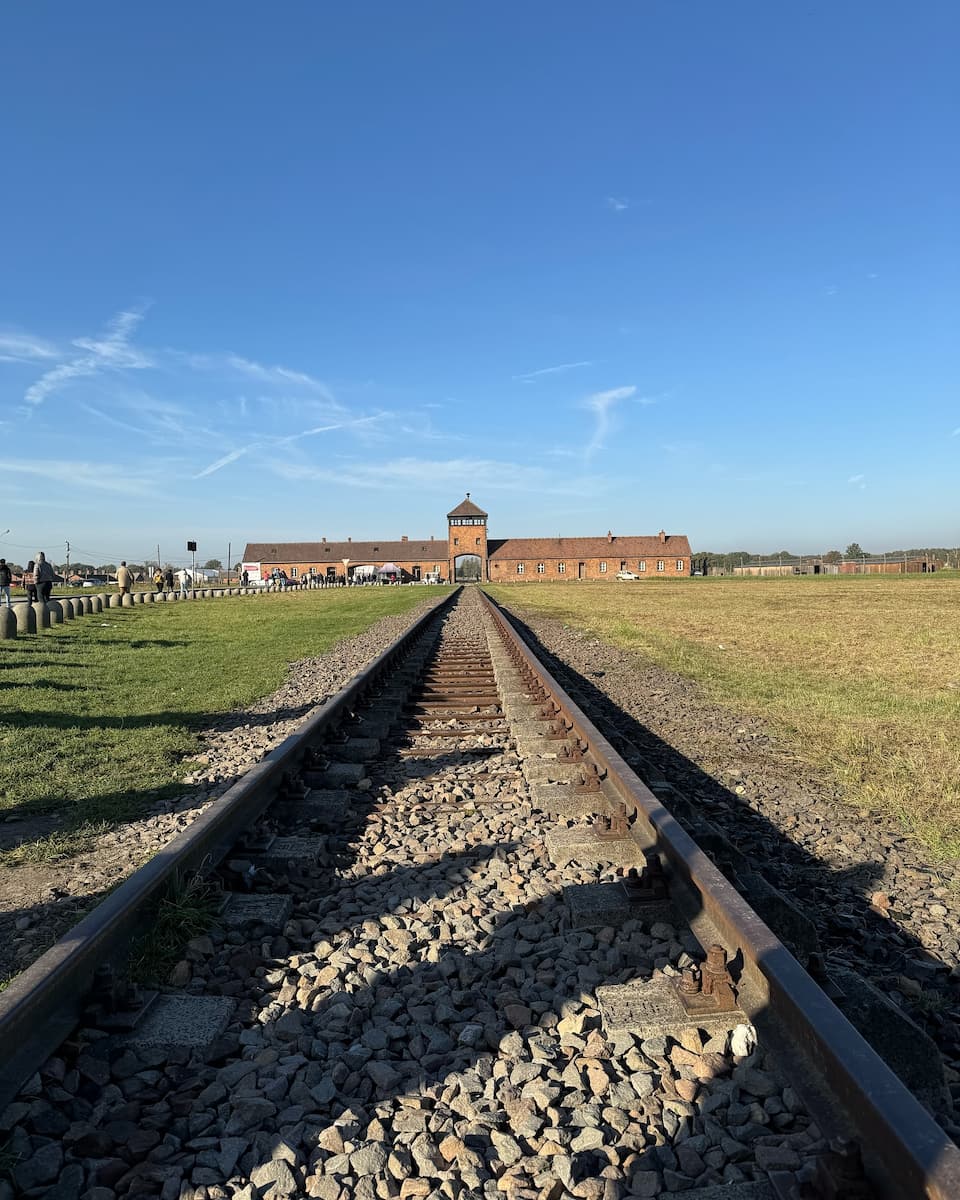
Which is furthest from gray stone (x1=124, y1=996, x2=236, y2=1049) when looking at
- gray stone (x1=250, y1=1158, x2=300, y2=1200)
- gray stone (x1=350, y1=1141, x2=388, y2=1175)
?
gray stone (x1=350, y1=1141, x2=388, y2=1175)

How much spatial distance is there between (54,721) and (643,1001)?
7.26 m

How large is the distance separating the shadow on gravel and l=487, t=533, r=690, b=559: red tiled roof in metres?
110

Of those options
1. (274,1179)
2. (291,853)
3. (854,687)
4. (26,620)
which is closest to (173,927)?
(291,853)

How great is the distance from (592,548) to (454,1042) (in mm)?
115355

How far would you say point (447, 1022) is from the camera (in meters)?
2.58

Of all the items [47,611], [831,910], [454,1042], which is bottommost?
[831,910]

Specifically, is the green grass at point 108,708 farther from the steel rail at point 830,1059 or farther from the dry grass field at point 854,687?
the dry grass field at point 854,687

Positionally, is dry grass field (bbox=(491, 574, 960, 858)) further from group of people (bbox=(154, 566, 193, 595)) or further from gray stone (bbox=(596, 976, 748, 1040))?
group of people (bbox=(154, 566, 193, 595))

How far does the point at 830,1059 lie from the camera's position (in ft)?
6.11

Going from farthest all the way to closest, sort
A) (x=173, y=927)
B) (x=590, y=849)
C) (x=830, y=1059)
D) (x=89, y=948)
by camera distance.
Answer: (x=590, y=849), (x=173, y=927), (x=89, y=948), (x=830, y=1059)

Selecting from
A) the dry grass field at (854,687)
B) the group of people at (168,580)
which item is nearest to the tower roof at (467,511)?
the group of people at (168,580)

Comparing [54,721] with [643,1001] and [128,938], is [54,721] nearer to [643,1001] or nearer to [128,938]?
[128,938]

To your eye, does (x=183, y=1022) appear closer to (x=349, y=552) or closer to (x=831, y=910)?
(x=831, y=910)

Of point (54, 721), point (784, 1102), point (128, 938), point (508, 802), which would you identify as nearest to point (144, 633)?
point (54, 721)
